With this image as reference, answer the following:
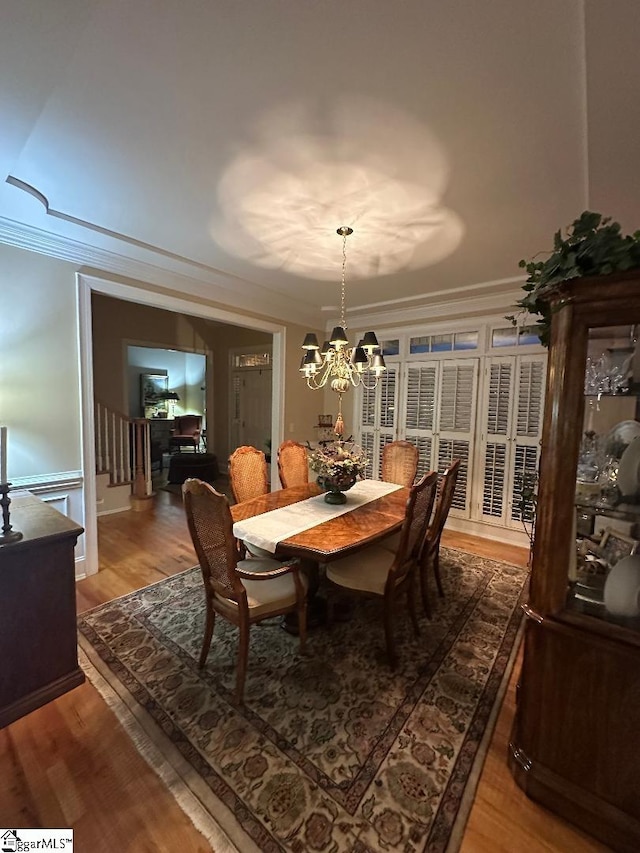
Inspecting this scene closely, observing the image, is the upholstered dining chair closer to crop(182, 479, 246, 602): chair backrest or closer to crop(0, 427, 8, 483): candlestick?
crop(0, 427, 8, 483): candlestick

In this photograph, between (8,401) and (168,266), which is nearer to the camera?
(8,401)

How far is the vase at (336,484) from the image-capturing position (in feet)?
8.44

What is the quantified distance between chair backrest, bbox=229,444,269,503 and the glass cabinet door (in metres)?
2.25

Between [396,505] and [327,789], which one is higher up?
[396,505]

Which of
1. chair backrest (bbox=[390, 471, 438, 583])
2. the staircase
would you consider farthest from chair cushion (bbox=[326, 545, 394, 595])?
the staircase

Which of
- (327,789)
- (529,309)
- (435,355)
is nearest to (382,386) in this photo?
(435,355)

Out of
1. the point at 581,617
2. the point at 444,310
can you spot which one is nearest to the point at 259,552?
the point at 581,617

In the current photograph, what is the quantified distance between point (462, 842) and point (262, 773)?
2.48 ft

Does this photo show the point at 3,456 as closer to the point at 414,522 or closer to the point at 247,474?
the point at 247,474

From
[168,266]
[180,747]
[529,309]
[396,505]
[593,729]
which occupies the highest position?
[168,266]

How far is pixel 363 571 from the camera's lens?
2174 millimetres

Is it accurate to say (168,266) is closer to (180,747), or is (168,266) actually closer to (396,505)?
(396,505)

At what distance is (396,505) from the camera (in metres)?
2.70

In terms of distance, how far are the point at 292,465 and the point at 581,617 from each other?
2521 millimetres
